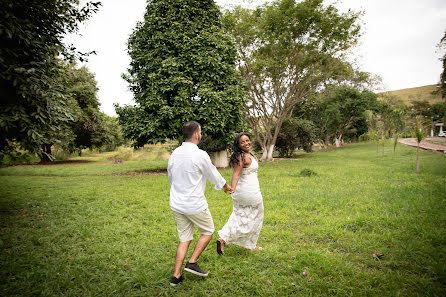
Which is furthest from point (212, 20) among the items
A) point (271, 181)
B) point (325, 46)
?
point (271, 181)

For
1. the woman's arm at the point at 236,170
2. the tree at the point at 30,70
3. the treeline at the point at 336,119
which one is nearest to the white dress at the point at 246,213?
the woman's arm at the point at 236,170

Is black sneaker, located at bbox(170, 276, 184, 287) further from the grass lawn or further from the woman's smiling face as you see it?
the woman's smiling face

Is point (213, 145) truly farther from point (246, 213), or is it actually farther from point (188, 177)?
point (188, 177)

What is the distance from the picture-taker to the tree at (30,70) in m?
4.90

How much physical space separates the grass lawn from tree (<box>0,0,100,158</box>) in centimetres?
222

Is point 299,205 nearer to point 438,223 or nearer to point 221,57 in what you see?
point 438,223

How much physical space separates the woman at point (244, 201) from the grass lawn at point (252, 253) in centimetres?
33

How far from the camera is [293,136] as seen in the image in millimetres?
27703

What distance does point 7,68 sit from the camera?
16.0 feet

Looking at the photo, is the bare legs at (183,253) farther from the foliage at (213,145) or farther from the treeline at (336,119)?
the treeline at (336,119)

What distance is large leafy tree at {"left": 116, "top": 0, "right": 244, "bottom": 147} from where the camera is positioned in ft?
46.3

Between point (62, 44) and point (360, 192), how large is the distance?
10584mm

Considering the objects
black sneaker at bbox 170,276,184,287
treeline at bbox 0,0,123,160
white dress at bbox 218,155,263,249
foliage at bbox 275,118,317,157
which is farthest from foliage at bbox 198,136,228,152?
black sneaker at bbox 170,276,184,287

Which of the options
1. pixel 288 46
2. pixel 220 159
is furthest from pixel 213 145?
pixel 288 46
